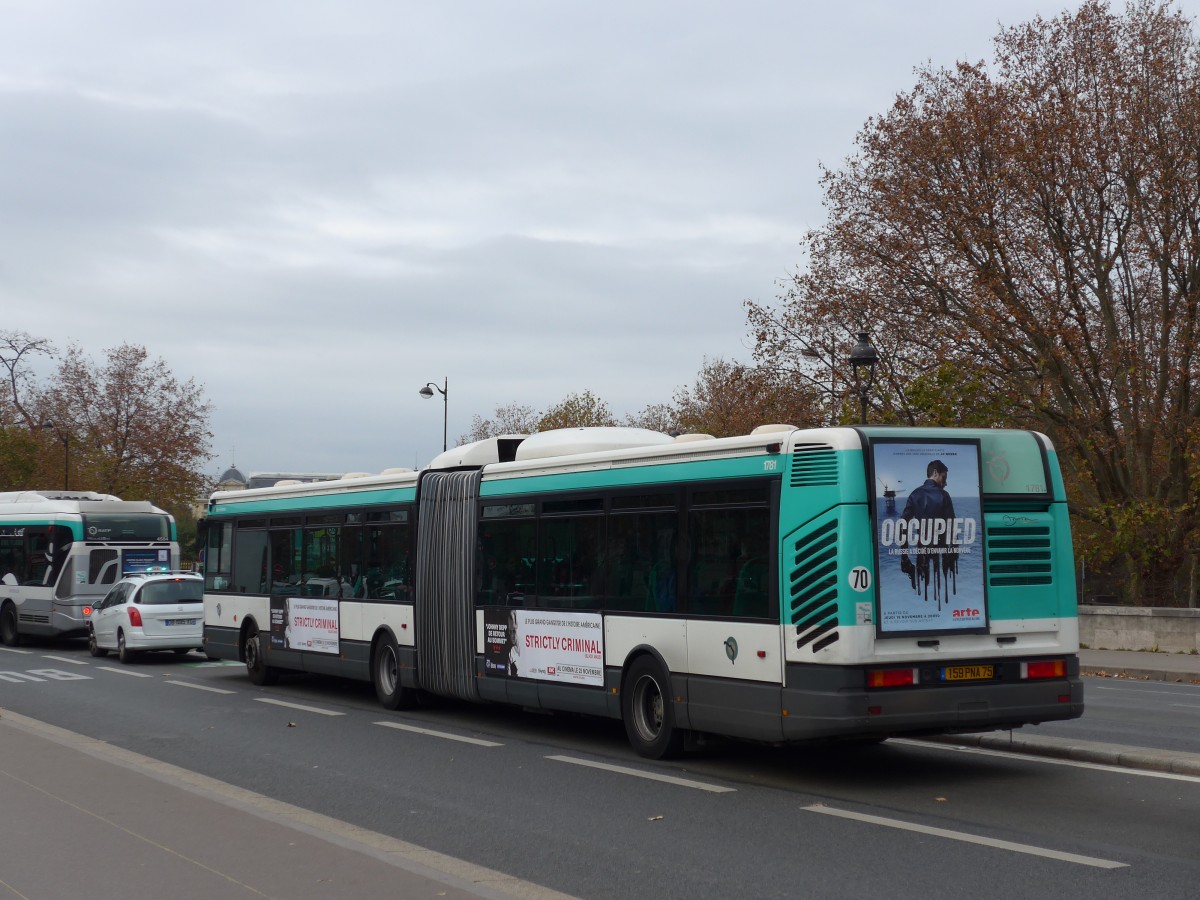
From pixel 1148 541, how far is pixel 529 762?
883 inches

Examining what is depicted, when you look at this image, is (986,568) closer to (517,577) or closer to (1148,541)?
(517,577)

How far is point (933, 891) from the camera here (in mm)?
7363

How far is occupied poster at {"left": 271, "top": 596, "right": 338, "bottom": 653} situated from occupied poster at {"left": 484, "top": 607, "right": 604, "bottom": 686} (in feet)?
14.5

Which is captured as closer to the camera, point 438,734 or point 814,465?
point 814,465

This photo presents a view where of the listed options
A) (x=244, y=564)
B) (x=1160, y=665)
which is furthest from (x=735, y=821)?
(x=1160, y=665)

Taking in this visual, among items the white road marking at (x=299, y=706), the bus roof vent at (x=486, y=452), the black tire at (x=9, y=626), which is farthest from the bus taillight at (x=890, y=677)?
the black tire at (x=9, y=626)

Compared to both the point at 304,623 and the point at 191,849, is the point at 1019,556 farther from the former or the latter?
the point at 304,623

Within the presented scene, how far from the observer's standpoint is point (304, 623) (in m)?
19.7

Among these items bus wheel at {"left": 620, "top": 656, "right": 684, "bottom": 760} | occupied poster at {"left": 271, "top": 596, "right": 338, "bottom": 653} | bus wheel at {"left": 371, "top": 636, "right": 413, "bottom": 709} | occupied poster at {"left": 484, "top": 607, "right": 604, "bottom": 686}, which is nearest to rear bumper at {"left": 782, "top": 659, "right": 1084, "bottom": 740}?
bus wheel at {"left": 620, "top": 656, "right": 684, "bottom": 760}

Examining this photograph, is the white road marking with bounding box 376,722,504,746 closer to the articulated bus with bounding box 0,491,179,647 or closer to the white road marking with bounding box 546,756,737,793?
the white road marking with bounding box 546,756,737,793

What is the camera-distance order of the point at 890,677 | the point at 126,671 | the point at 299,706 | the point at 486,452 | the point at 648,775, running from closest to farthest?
the point at 890,677 < the point at 648,775 < the point at 486,452 < the point at 299,706 < the point at 126,671

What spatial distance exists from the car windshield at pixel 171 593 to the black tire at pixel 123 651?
2.48 ft

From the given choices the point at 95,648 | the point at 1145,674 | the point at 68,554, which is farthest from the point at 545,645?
the point at 68,554

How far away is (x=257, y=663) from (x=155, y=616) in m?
5.93
